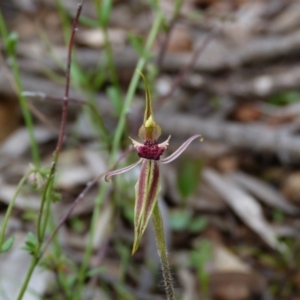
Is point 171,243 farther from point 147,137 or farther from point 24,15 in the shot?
point 24,15

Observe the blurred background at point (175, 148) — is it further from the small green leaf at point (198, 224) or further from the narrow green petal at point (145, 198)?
the narrow green petal at point (145, 198)

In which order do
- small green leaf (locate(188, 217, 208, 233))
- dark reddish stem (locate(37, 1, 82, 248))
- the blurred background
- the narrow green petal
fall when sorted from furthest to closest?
1. small green leaf (locate(188, 217, 208, 233))
2. the blurred background
3. dark reddish stem (locate(37, 1, 82, 248))
4. the narrow green petal

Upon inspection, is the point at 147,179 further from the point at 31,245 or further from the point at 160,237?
the point at 31,245

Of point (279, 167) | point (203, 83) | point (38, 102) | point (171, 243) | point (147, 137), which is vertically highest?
point (203, 83)

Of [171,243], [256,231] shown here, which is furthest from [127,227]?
[256,231]

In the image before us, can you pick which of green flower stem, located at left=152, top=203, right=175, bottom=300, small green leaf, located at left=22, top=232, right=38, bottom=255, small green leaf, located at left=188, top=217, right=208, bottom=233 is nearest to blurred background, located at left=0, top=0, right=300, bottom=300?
small green leaf, located at left=188, top=217, right=208, bottom=233

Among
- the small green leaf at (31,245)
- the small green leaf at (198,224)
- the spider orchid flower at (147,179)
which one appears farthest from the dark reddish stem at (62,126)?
the small green leaf at (198,224)

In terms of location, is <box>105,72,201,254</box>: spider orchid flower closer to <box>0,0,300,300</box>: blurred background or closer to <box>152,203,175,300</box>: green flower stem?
<box>152,203,175,300</box>: green flower stem

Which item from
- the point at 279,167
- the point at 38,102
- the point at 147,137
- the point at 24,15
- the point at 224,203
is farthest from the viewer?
the point at 24,15
